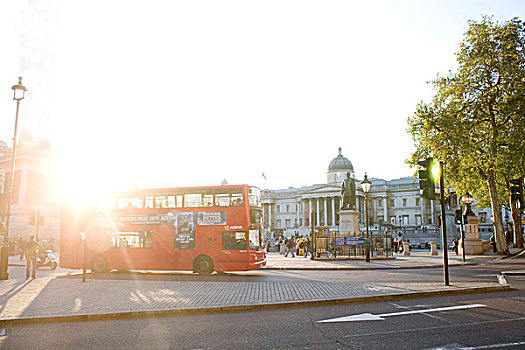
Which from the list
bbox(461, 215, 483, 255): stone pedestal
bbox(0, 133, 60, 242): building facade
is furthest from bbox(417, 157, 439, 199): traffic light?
bbox(0, 133, 60, 242): building facade

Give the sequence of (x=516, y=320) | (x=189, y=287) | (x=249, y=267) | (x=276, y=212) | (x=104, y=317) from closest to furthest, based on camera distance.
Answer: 1. (x=516, y=320)
2. (x=104, y=317)
3. (x=189, y=287)
4. (x=249, y=267)
5. (x=276, y=212)

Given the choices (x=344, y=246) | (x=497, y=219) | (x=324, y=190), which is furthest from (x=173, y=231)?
(x=324, y=190)

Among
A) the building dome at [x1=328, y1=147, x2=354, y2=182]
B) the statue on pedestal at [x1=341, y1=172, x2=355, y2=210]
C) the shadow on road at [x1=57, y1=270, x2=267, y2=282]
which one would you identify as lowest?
the shadow on road at [x1=57, y1=270, x2=267, y2=282]

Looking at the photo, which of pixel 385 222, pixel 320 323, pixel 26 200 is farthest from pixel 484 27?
pixel 385 222

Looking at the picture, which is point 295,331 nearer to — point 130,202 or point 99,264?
point 130,202

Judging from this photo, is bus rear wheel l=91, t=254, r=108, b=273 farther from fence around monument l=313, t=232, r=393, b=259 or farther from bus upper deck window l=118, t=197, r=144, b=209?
fence around monument l=313, t=232, r=393, b=259

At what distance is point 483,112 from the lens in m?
27.7

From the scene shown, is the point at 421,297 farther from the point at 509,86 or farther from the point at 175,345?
the point at 509,86

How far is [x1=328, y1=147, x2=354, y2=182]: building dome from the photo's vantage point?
103 meters

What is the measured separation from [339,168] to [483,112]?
75.6 metres

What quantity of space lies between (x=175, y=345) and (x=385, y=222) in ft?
305

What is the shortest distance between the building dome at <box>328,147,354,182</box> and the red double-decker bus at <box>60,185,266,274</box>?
86.5 meters

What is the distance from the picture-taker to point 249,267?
1731 centimetres

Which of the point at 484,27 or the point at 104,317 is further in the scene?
the point at 484,27
